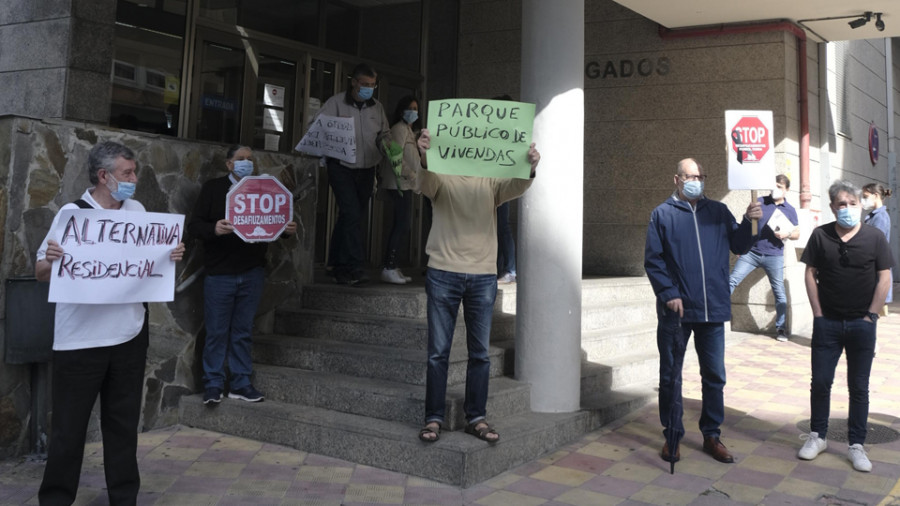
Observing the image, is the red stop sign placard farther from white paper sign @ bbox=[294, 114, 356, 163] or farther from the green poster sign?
white paper sign @ bbox=[294, 114, 356, 163]

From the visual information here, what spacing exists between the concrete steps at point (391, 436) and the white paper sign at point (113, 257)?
5.16ft

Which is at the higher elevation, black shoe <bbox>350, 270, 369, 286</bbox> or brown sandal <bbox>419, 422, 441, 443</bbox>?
black shoe <bbox>350, 270, 369, 286</bbox>

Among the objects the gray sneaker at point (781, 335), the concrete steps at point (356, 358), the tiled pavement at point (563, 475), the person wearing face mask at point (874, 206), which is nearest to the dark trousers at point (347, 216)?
the concrete steps at point (356, 358)

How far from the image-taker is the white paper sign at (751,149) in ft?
16.4

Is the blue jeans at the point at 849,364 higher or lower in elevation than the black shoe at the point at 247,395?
higher

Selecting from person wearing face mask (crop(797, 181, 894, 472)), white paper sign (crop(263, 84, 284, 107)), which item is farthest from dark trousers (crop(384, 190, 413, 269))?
person wearing face mask (crop(797, 181, 894, 472))

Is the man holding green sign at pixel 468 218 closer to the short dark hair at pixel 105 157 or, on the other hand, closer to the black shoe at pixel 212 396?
the short dark hair at pixel 105 157

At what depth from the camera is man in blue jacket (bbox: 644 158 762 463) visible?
507 cm

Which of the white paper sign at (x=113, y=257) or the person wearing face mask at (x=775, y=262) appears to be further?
the person wearing face mask at (x=775, y=262)

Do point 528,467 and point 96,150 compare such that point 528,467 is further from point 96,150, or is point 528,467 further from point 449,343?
point 96,150

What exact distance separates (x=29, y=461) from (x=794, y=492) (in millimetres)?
4668

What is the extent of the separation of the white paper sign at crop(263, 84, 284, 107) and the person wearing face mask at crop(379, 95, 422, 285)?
2.63 meters

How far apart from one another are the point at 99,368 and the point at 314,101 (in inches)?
255

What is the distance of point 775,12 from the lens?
920 cm
